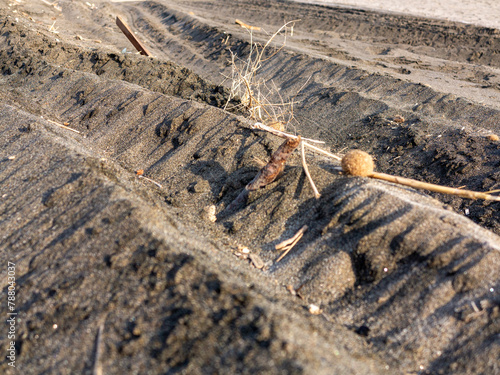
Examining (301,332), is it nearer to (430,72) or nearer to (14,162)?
(14,162)

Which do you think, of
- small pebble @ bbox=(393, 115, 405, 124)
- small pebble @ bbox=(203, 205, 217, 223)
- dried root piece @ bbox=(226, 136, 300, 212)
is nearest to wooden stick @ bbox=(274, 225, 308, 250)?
dried root piece @ bbox=(226, 136, 300, 212)

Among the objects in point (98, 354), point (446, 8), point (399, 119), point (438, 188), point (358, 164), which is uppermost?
point (98, 354)

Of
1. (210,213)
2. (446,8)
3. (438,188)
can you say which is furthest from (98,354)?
(446,8)

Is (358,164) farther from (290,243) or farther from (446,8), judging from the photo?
(446,8)

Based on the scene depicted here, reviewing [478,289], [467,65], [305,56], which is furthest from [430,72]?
[478,289]

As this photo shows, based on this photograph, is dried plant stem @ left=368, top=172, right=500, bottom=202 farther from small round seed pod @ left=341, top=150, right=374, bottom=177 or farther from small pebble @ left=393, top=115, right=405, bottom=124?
small pebble @ left=393, top=115, right=405, bottom=124

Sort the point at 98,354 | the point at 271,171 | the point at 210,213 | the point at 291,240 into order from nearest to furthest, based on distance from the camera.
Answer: the point at 98,354 → the point at 291,240 → the point at 271,171 → the point at 210,213

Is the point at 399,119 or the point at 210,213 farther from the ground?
the point at 210,213
